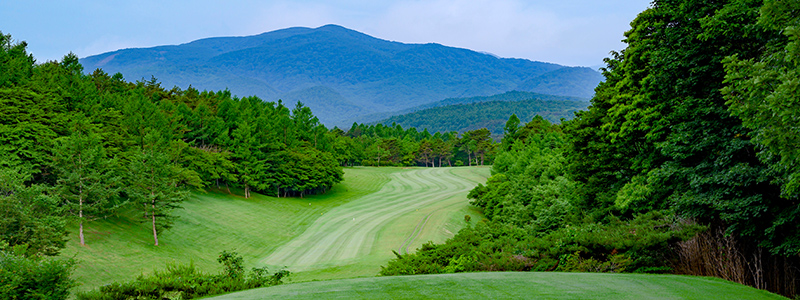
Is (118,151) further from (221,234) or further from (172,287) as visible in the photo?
(172,287)

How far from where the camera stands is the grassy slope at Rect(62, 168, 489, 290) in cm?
2972

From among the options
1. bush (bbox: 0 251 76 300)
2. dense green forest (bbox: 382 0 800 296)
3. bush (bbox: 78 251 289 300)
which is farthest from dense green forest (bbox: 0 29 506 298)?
dense green forest (bbox: 382 0 800 296)

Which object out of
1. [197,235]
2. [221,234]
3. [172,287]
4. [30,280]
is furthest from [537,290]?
[221,234]

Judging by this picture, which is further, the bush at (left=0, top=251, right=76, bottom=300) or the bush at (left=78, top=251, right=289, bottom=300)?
the bush at (left=78, top=251, right=289, bottom=300)

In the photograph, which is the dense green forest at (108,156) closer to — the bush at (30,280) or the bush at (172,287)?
the bush at (30,280)

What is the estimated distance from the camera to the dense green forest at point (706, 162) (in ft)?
25.8

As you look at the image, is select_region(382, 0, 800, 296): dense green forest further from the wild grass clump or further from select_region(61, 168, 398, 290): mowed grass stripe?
select_region(61, 168, 398, 290): mowed grass stripe

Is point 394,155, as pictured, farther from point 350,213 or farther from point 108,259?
point 108,259

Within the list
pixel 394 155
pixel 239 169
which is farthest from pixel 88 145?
pixel 394 155

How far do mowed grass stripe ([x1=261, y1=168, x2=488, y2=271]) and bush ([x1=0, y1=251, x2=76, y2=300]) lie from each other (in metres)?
25.3

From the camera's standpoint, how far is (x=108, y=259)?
30.0 metres

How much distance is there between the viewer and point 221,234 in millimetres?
44281

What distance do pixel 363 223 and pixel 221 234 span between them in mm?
16760

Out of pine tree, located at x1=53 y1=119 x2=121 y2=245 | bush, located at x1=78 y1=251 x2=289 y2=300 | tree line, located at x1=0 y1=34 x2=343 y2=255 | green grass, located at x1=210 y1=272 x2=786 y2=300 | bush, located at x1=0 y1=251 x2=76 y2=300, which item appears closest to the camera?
green grass, located at x1=210 y1=272 x2=786 y2=300
